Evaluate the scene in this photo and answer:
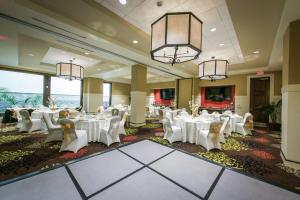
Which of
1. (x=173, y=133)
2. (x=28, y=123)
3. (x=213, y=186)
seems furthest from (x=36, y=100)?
(x=213, y=186)

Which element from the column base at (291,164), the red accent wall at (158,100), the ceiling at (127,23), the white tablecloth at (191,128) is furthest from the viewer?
the red accent wall at (158,100)

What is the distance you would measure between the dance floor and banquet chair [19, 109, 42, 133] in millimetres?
3671

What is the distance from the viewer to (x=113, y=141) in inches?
151

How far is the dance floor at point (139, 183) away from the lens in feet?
5.70

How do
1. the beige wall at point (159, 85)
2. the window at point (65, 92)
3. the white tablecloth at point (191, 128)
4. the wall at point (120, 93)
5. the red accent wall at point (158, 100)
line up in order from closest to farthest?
1. the white tablecloth at point (191, 128)
2. the window at point (65, 92)
3. the beige wall at point (159, 85)
4. the red accent wall at point (158, 100)
5. the wall at point (120, 93)

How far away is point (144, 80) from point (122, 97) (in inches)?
314

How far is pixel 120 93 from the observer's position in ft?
46.1

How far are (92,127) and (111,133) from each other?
2.10 feet

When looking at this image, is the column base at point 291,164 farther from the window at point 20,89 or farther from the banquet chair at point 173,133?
the window at point 20,89

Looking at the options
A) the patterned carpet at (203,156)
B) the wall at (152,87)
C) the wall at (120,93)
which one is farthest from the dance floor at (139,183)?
the wall at (120,93)

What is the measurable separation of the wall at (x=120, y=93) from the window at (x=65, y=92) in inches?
135

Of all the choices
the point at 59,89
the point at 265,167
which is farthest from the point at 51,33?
the point at 59,89

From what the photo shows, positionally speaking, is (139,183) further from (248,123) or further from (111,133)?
(248,123)

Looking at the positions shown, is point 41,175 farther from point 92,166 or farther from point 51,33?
point 51,33
